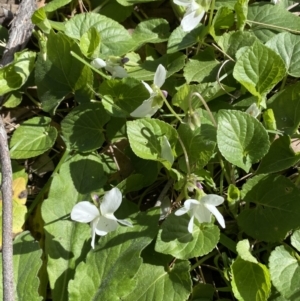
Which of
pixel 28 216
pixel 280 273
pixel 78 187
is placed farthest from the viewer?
pixel 28 216

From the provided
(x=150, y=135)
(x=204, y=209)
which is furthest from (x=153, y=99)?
(x=204, y=209)

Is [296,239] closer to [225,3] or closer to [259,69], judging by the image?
[259,69]

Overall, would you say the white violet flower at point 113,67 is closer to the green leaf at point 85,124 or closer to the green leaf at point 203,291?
the green leaf at point 85,124

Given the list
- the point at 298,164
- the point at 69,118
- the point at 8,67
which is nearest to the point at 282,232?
the point at 298,164

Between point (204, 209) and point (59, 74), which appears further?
point (59, 74)

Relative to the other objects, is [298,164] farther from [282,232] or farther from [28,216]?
[28,216]

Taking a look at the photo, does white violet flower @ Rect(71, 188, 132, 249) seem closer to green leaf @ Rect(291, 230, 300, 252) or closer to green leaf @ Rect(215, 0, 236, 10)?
green leaf @ Rect(291, 230, 300, 252)
